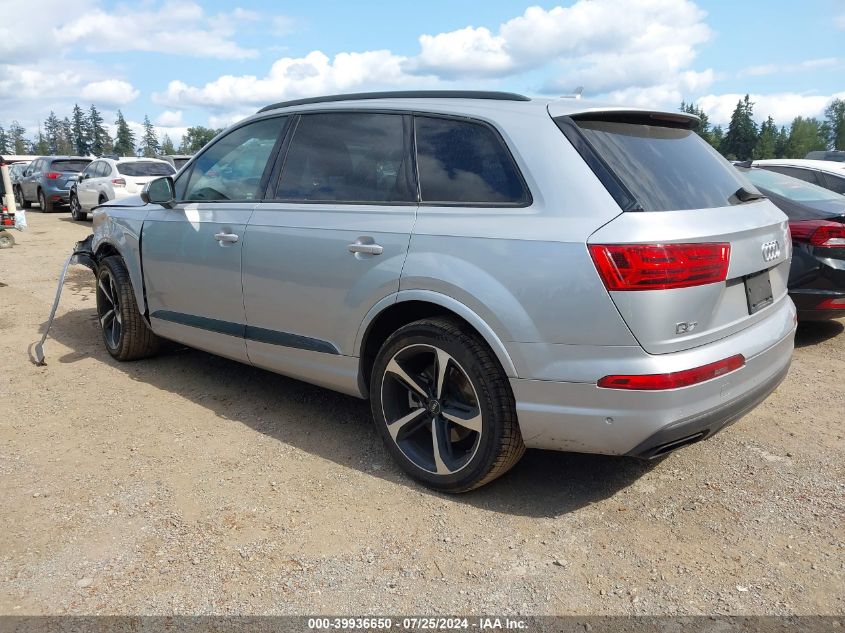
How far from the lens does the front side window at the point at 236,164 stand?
409cm

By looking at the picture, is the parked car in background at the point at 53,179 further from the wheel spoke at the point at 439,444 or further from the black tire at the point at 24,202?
the wheel spoke at the point at 439,444

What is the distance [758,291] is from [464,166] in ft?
4.73

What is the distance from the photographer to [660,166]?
294 centimetres

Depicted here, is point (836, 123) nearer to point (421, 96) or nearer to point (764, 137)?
point (764, 137)

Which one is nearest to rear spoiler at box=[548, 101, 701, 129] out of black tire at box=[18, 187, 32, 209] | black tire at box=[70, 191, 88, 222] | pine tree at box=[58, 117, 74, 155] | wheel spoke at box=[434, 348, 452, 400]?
wheel spoke at box=[434, 348, 452, 400]

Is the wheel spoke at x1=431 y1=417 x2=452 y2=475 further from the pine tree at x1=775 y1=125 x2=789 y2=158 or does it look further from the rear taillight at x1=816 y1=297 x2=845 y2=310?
the pine tree at x1=775 y1=125 x2=789 y2=158

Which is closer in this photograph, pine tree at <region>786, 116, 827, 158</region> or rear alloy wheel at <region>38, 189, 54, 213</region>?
rear alloy wheel at <region>38, 189, 54, 213</region>

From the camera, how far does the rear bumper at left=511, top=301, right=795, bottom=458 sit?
2.63m

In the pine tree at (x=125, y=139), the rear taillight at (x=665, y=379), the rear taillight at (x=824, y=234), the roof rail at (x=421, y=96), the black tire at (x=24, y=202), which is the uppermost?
the pine tree at (x=125, y=139)

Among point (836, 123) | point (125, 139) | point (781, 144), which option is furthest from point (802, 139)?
point (125, 139)

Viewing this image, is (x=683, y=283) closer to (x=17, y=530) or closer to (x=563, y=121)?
(x=563, y=121)

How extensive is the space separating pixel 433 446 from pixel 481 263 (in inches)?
36.9

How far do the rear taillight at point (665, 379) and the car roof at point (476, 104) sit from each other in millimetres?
1179

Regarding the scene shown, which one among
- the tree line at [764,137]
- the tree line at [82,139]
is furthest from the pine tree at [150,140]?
the tree line at [764,137]
